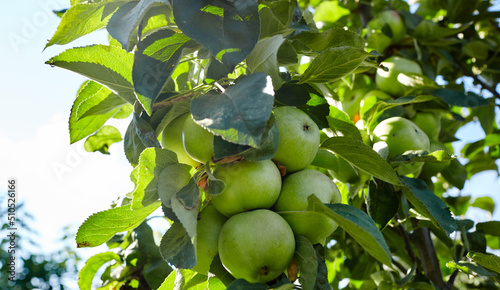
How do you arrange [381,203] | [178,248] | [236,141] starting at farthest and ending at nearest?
[381,203] < [178,248] < [236,141]

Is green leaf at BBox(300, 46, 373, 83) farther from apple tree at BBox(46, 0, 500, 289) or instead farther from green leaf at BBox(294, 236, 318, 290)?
green leaf at BBox(294, 236, 318, 290)

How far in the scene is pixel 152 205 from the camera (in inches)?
27.4

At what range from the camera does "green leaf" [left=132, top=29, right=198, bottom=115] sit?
0.62 meters

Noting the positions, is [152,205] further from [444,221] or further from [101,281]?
[101,281]

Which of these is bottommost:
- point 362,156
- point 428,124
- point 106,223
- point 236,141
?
point 428,124

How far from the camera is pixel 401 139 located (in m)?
1.02

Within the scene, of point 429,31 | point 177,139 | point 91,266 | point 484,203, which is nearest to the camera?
point 177,139

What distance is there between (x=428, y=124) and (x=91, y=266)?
1073mm

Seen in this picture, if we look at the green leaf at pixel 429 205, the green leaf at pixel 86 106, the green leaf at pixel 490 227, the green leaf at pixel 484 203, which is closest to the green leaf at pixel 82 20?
the green leaf at pixel 86 106

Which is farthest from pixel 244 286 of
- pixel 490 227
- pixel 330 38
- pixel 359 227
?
pixel 490 227

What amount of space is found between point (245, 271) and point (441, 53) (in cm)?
123

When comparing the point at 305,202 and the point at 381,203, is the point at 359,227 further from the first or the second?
the point at 381,203

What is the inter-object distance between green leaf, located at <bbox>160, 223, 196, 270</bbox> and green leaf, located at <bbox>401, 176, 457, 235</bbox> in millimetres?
472

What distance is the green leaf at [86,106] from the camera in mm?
782
